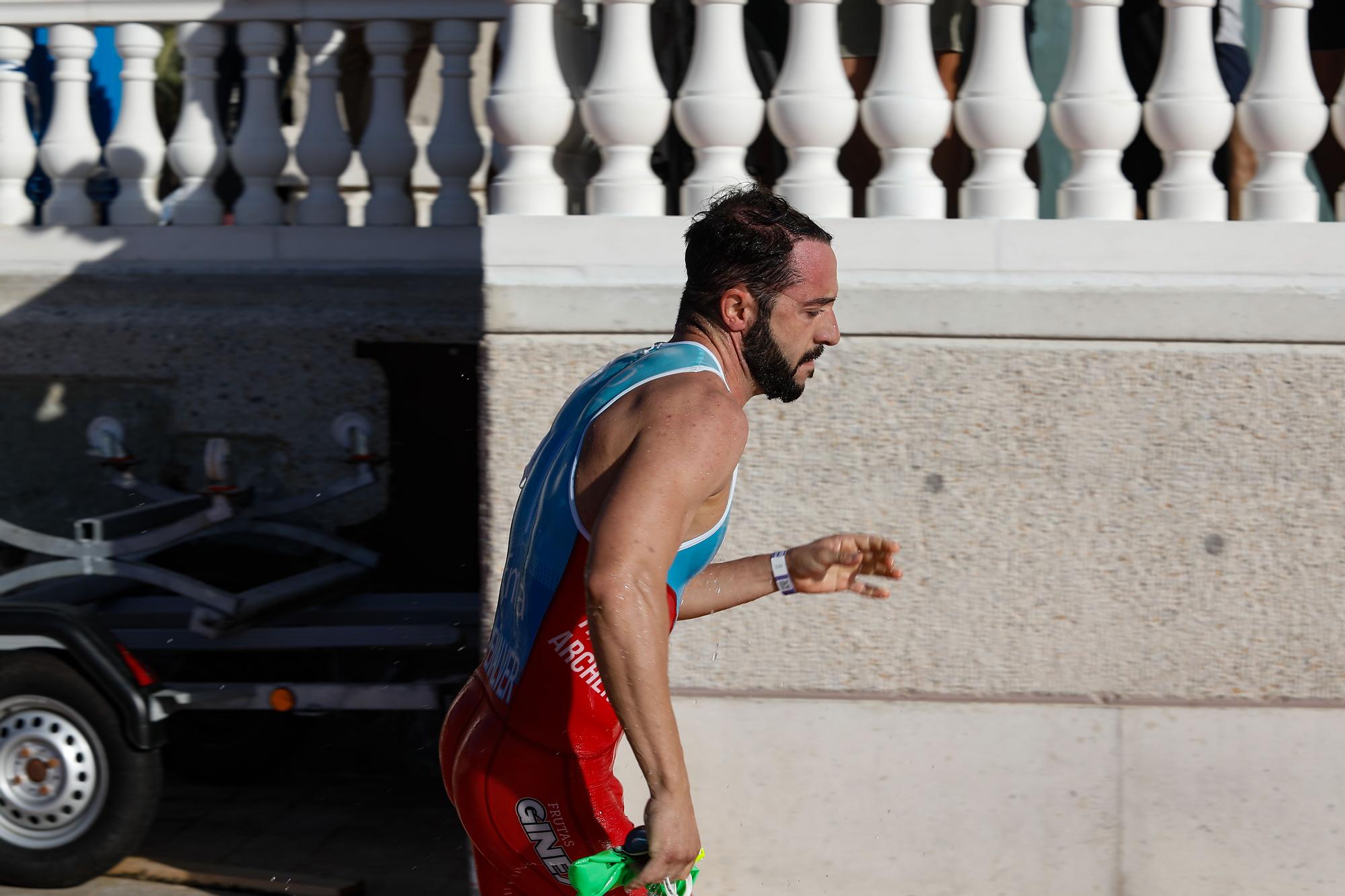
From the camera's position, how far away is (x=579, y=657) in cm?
275

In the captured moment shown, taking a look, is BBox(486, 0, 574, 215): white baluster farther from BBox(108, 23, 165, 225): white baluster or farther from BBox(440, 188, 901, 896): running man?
BBox(108, 23, 165, 225): white baluster

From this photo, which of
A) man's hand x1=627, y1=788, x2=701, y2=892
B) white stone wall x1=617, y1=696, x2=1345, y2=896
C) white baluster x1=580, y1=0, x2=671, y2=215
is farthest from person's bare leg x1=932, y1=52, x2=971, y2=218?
man's hand x1=627, y1=788, x2=701, y2=892

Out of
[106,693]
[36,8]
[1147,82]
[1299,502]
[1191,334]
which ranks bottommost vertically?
[106,693]

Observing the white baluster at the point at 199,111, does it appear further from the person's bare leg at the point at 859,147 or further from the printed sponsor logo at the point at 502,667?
the printed sponsor logo at the point at 502,667

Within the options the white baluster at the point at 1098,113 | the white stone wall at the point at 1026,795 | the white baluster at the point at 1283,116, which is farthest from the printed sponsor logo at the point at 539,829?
the white baluster at the point at 1283,116

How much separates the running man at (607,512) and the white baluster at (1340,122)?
6.78 feet

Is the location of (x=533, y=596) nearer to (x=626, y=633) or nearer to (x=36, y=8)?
(x=626, y=633)

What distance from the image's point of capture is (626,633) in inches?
89.2

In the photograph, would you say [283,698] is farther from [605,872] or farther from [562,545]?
[605,872]

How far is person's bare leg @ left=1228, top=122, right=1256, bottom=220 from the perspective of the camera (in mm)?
4363

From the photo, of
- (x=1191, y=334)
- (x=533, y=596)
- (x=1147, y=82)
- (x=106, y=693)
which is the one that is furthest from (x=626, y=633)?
(x=1147, y=82)

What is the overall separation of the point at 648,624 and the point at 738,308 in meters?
0.66

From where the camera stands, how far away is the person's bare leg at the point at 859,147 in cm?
460

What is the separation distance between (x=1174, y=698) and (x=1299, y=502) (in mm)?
610
